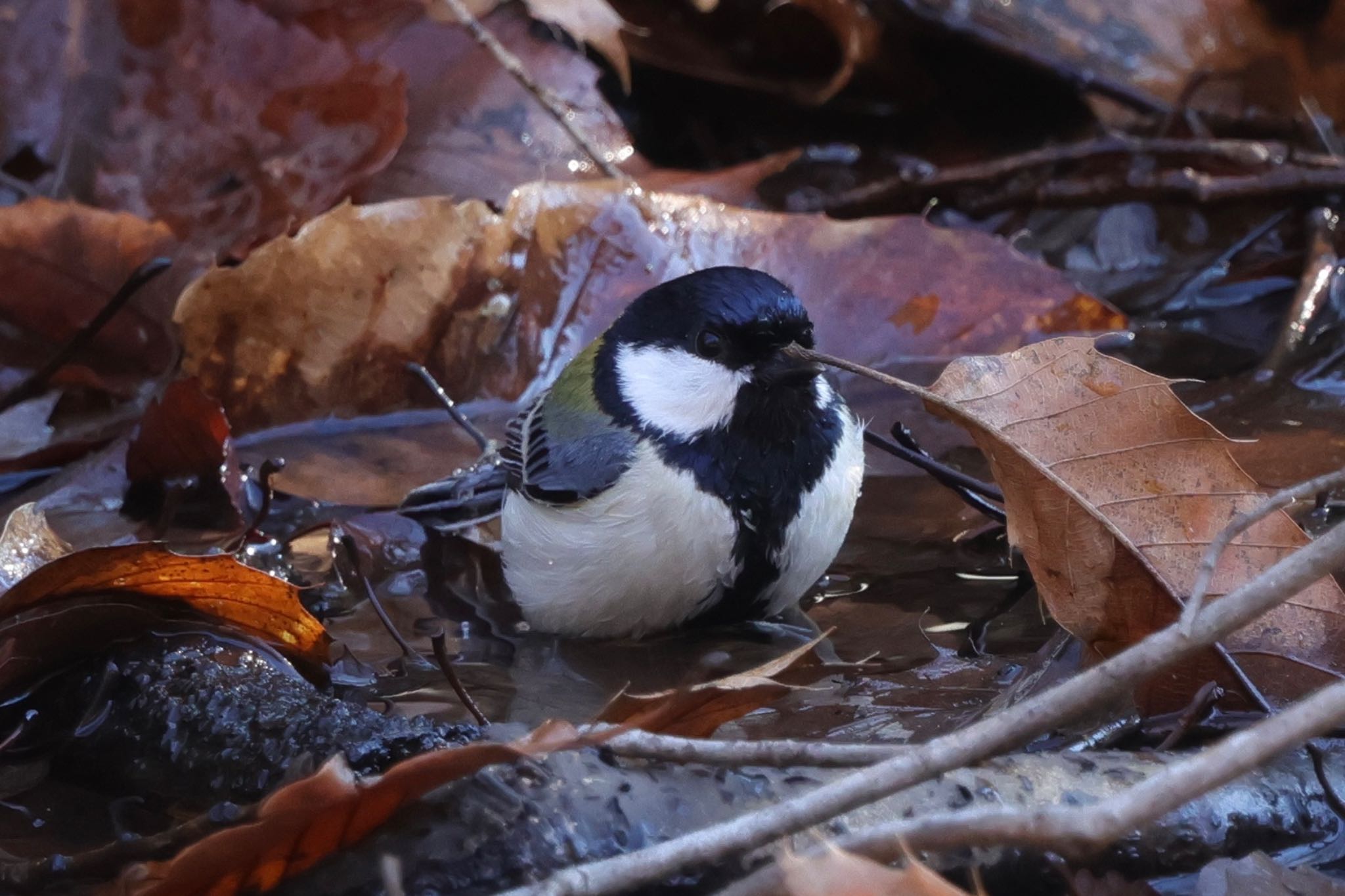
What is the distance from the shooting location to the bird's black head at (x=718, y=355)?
8.21ft

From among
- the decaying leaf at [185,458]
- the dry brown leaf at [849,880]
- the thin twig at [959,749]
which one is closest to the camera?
the dry brown leaf at [849,880]

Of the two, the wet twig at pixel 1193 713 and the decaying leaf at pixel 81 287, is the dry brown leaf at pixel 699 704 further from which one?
the decaying leaf at pixel 81 287

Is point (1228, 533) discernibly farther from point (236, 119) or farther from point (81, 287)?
point (236, 119)

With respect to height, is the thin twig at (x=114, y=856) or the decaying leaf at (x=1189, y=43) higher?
the decaying leaf at (x=1189, y=43)

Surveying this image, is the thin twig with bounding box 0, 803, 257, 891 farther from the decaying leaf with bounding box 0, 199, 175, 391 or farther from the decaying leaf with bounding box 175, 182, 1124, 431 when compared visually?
the decaying leaf with bounding box 0, 199, 175, 391

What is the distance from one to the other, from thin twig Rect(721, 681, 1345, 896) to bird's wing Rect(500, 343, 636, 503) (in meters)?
1.36

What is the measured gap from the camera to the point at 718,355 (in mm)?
2566

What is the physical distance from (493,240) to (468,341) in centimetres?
27

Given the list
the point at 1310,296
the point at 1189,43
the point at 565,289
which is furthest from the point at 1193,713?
the point at 1189,43

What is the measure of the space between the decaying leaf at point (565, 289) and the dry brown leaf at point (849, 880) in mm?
2589

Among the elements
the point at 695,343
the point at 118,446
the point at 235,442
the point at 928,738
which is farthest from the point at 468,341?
the point at 928,738

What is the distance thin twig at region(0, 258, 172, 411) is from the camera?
324 centimetres

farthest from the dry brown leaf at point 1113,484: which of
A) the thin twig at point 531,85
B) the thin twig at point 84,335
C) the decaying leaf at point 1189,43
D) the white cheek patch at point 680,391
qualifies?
the decaying leaf at point 1189,43

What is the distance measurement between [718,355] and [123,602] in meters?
1.07
